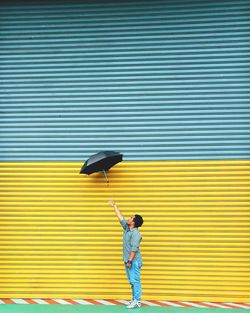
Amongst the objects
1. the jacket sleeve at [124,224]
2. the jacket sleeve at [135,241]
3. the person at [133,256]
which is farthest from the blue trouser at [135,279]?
the jacket sleeve at [124,224]

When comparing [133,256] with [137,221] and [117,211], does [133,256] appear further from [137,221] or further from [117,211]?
[117,211]

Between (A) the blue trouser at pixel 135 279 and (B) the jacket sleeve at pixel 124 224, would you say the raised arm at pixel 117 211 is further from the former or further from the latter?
(A) the blue trouser at pixel 135 279

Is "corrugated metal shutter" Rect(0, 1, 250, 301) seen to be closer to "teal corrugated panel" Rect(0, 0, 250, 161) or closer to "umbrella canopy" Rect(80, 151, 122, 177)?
"teal corrugated panel" Rect(0, 0, 250, 161)

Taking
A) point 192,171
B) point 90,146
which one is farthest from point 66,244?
point 192,171

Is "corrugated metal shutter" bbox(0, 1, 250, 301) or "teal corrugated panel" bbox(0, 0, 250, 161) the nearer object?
"corrugated metal shutter" bbox(0, 1, 250, 301)

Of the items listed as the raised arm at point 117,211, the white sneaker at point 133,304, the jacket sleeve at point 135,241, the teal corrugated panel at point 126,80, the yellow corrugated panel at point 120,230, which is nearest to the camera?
the jacket sleeve at point 135,241

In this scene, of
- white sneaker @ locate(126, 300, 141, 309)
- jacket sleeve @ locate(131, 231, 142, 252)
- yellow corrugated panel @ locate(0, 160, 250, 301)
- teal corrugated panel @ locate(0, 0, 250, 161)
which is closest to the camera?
jacket sleeve @ locate(131, 231, 142, 252)

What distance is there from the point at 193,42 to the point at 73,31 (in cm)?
228

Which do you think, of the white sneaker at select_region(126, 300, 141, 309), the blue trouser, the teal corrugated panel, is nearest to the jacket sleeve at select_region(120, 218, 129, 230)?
the blue trouser

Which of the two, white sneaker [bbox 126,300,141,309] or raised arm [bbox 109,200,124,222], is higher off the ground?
raised arm [bbox 109,200,124,222]

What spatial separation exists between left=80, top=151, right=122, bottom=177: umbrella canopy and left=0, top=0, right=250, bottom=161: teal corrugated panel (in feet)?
1.49

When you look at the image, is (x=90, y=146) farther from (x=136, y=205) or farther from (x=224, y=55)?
(x=224, y=55)

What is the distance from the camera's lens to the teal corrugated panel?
35.4 ft

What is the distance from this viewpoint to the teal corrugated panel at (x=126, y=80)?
35.4 ft
